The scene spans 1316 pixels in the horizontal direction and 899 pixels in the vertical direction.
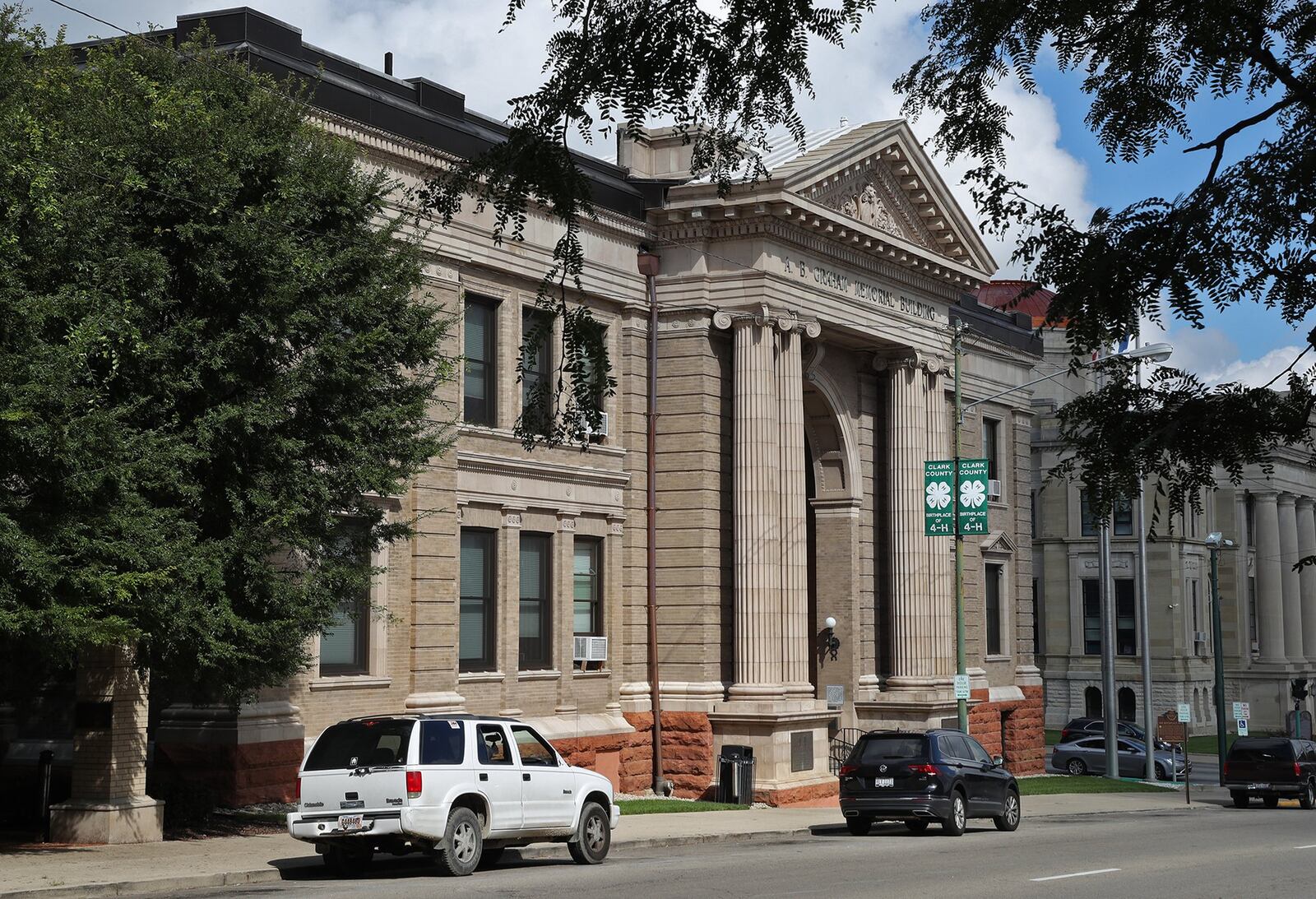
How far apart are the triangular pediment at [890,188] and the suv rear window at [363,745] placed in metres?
18.0

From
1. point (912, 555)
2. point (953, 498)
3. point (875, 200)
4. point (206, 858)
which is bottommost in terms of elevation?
point (206, 858)

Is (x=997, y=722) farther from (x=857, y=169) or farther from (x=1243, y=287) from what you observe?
(x=1243, y=287)

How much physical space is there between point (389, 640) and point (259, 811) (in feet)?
14.0

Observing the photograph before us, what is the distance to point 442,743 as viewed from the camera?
17.9 m

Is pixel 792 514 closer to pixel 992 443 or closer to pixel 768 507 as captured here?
pixel 768 507

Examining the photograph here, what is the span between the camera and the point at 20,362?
17.2 m

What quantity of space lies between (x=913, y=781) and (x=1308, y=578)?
240 ft

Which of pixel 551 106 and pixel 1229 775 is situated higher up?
pixel 551 106

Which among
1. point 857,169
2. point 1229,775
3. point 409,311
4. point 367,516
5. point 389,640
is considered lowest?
point 1229,775

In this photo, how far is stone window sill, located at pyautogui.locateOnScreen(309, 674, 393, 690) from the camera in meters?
25.8

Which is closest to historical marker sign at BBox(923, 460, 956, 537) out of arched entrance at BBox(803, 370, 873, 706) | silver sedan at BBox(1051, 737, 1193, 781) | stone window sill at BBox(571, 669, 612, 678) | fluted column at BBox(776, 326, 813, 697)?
fluted column at BBox(776, 326, 813, 697)

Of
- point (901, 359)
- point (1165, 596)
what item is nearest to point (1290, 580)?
point (1165, 596)

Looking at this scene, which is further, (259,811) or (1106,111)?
(259,811)

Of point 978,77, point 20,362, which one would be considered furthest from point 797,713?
point 978,77
